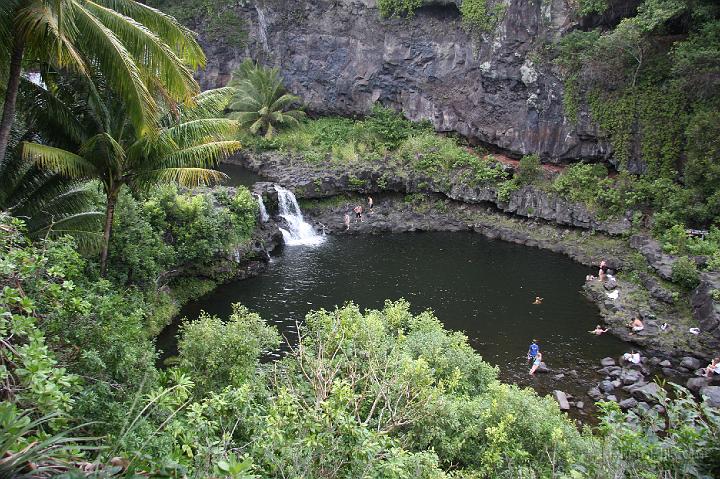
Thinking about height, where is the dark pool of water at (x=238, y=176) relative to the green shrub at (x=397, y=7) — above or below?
below

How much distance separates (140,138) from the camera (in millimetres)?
12680

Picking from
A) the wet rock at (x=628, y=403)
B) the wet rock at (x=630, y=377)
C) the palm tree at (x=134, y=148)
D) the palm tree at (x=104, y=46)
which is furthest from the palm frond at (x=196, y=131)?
the wet rock at (x=630, y=377)

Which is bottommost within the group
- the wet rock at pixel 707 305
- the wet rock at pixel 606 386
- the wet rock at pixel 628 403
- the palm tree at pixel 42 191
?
the wet rock at pixel 628 403

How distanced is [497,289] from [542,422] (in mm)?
14987

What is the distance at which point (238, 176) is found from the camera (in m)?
Answer: 40.7

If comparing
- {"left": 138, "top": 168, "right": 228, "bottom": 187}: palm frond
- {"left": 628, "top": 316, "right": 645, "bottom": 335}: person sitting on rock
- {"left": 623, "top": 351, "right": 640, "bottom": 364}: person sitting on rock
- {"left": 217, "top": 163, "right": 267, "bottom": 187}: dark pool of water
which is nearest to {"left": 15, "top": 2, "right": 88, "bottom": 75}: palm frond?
{"left": 138, "top": 168, "right": 228, "bottom": 187}: palm frond

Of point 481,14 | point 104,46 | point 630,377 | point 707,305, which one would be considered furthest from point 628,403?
point 481,14

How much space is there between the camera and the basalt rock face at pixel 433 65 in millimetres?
34688

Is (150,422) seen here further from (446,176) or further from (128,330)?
(446,176)

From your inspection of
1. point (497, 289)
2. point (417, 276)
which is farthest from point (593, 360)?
point (417, 276)

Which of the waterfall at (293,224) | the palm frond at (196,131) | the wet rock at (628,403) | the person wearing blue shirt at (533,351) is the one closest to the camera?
the palm frond at (196,131)

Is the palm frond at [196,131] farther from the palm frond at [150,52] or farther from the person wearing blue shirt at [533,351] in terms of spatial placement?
the person wearing blue shirt at [533,351]

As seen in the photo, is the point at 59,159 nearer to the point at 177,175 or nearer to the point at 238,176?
the point at 177,175

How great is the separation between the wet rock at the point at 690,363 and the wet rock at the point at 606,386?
147 inches
